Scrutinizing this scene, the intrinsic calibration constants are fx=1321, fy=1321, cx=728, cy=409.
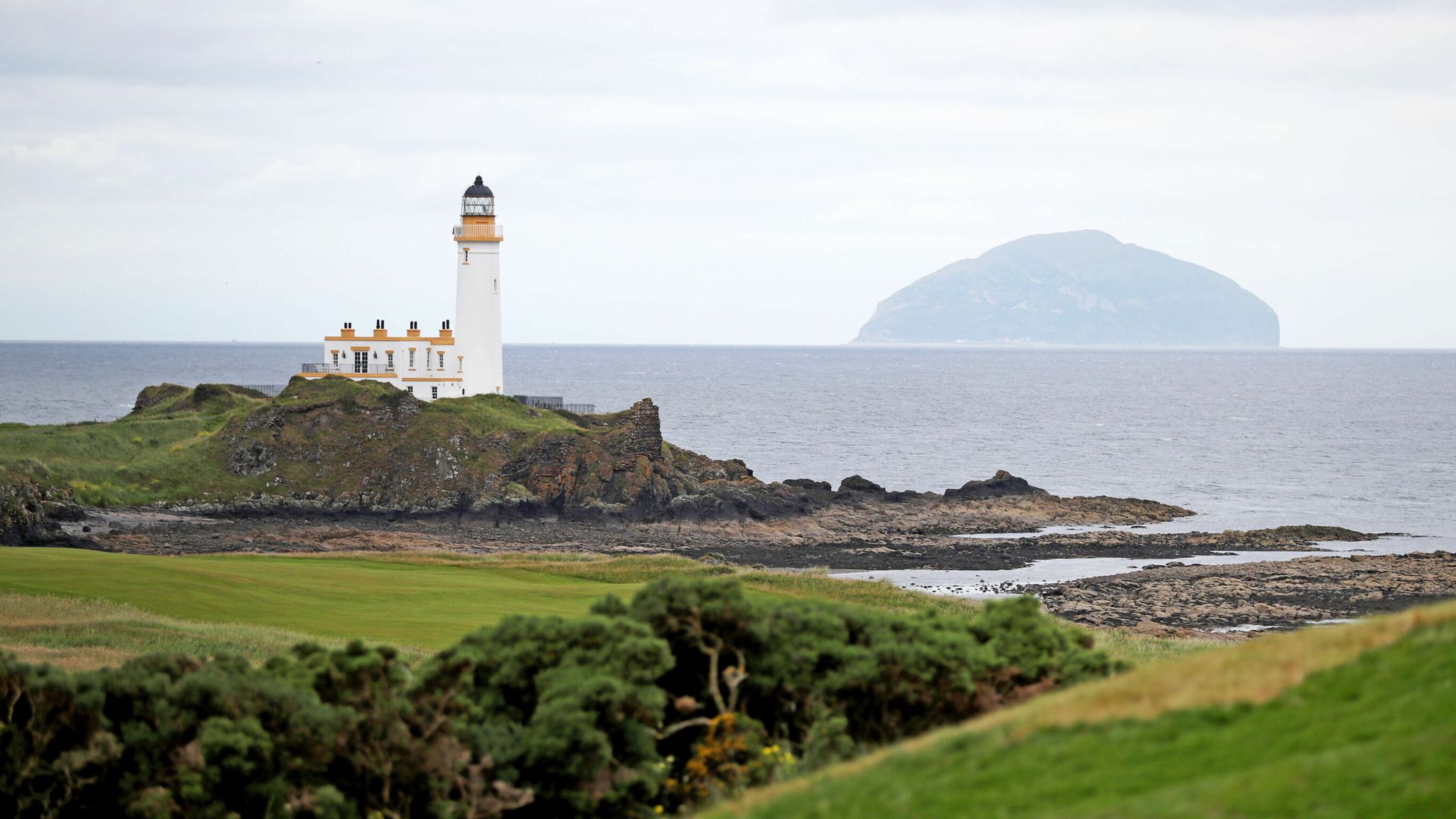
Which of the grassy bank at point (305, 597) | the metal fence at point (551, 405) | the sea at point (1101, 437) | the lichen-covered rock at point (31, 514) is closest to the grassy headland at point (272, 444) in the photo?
the lichen-covered rock at point (31, 514)

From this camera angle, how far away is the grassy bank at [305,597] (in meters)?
24.3

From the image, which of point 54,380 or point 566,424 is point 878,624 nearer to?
point 566,424

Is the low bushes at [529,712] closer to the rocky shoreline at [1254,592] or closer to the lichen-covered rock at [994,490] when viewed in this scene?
the rocky shoreline at [1254,592]

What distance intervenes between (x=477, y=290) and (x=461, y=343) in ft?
11.0

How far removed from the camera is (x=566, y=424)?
6875 cm

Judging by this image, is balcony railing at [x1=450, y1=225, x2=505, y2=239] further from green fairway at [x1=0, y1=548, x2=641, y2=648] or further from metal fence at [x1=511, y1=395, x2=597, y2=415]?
green fairway at [x1=0, y1=548, x2=641, y2=648]

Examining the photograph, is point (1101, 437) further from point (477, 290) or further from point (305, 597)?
point (305, 597)

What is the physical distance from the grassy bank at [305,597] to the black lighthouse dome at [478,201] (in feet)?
113

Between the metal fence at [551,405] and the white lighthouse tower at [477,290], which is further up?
the white lighthouse tower at [477,290]

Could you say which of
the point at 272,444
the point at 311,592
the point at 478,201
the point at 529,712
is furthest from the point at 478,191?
the point at 529,712

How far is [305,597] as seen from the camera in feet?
106

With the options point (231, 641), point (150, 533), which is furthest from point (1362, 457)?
point (231, 641)

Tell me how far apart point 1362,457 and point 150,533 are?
8391cm

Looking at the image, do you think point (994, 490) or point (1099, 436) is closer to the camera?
point (994, 490)
